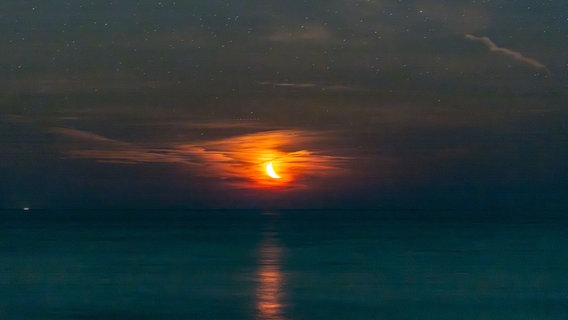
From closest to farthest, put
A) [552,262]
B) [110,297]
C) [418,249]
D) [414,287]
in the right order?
[110,297] → [414,287] → [552,262] → [418,249]

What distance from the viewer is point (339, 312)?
13.1 meters

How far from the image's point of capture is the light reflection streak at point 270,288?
12.8 m

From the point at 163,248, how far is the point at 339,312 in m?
20.7

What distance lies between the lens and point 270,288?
54.7ft

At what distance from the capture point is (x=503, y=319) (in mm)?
12305

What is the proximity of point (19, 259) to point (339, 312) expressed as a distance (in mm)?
16846

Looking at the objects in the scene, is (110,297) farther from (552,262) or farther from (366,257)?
(552,262)

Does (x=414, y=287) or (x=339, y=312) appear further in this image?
(x=414, y=287)

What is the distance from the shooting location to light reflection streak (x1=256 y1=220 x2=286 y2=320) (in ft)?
41.9

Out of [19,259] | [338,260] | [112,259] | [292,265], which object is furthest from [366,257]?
[19,259]

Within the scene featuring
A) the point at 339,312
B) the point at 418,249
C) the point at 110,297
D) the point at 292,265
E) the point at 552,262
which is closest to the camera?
the point at 339,312

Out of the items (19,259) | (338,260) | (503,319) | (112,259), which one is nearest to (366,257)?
(338,260)

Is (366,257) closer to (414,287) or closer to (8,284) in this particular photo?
(414,287)

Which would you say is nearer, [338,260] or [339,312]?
[339,312]
